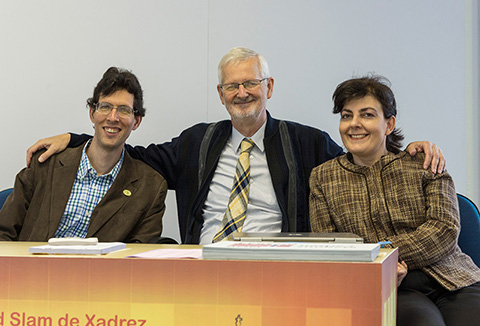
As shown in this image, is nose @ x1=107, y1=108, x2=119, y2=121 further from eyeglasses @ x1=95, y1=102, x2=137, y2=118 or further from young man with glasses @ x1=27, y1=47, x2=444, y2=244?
young man with glasses @ x1=27, y1=47, x2=444, y2=244

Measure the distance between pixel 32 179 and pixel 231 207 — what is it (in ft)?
2.91

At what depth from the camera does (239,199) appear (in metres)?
2.39

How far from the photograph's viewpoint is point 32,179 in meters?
2.38

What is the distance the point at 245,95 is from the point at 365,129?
0.63 meters

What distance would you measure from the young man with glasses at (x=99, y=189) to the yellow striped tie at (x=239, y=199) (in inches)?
11.4

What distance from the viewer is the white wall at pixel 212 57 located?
116 inches

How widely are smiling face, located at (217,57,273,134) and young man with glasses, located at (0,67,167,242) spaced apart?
43 cm

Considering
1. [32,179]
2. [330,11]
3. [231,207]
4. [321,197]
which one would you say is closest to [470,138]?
[330,11]

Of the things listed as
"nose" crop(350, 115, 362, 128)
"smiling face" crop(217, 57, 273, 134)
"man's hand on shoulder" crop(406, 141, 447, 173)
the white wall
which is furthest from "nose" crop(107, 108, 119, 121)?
"man's hand on shoulder" crop(406, 141, 447, 173)

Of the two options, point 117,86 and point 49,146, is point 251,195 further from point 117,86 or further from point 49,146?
point 49,146

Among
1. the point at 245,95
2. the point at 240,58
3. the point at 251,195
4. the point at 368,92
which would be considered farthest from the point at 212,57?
the point at 368,92

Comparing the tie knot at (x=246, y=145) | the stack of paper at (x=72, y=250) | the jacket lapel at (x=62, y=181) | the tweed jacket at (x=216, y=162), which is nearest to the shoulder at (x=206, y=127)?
the tweed jacket at (x=216, y=162)

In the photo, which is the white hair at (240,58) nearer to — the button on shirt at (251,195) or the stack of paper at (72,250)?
the button on shirt at (251,195)

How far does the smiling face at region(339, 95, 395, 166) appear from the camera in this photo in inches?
81.5
